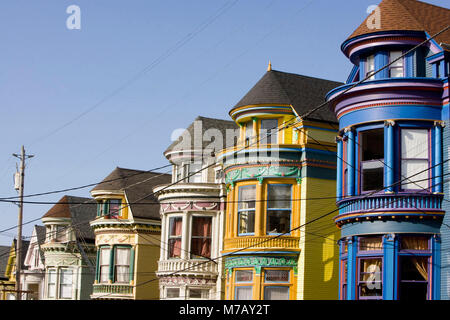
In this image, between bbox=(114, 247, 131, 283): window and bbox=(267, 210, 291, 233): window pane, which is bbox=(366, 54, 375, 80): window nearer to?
bbox=(267, 210, 291, 233): window pane

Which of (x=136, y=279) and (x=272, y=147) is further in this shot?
(x=136, y=279)

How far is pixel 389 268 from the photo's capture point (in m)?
22.3

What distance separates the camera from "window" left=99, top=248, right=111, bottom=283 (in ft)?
144

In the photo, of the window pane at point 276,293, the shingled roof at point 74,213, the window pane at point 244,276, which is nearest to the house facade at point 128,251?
the shingled roof at point 74,213

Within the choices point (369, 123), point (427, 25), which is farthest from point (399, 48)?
point (369, 123)

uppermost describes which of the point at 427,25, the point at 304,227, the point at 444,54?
the point at 427,25

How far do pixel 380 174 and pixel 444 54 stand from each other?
13.8 feet

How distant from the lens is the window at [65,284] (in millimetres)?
53250

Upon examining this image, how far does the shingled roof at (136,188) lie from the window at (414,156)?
21.4 meters


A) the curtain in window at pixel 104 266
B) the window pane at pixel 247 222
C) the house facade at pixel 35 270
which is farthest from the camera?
the house facade at pixel 35 270

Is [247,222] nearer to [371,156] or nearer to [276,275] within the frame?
[276,275]

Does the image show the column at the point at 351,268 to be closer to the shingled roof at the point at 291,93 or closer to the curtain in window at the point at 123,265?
the shingled roof at the point at 291,93
